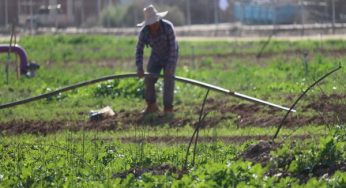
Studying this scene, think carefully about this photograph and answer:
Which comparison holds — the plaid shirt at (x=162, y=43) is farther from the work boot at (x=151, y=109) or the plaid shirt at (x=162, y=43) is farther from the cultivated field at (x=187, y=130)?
the cultivated field at (x=187, y=130)

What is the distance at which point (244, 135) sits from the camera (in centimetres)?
1542

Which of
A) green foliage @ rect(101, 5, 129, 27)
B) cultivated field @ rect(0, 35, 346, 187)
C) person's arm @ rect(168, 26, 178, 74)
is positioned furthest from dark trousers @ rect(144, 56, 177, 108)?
green foliage @ rect(101, 5, 129, 27)

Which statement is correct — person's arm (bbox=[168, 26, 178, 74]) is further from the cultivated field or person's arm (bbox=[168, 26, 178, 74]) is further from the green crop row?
the green crop row

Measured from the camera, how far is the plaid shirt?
18219 mm

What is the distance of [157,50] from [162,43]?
0.20m

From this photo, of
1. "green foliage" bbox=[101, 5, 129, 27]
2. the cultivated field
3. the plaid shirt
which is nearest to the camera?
the cultivated field

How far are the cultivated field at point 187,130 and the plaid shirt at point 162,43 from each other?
105 centimetres

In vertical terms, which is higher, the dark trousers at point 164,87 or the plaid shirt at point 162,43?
the plaid shirt at point 162,43

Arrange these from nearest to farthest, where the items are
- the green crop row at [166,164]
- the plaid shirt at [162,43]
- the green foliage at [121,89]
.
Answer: the green crop row at [166,164]
the plaid shirt at [162,43]
the green foliage at [121,89]

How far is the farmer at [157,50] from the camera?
17.9m

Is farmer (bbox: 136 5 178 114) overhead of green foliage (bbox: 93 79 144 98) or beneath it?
overhead

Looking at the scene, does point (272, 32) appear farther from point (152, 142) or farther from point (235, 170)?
point (235, 170)

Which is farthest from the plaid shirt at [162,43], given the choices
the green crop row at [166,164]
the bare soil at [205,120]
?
the green crop row at [166,164]

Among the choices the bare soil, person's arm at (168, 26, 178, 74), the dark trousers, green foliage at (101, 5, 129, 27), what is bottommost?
green foliage at (101, 5, 129, 27)
